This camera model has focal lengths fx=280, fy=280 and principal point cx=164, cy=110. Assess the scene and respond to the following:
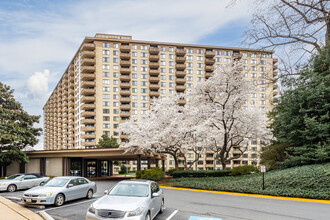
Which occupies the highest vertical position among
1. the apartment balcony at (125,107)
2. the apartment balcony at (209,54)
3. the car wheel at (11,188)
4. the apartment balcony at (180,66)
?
the apartment balcony at (209,54)

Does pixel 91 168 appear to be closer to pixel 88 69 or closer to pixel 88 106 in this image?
pixel 88 106

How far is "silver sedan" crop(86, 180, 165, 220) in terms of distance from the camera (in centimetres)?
832

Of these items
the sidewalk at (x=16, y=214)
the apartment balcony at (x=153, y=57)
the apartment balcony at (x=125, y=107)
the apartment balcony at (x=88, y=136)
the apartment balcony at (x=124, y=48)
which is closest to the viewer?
the sidewalk at (x=16, y=214)

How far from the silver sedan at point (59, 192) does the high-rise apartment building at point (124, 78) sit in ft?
212

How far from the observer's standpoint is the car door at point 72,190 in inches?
550

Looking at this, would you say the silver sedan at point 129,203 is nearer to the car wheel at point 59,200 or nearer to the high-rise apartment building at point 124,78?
the car wheel at point 59,200

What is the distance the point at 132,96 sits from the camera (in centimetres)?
8588

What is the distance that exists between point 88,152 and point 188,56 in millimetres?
59627

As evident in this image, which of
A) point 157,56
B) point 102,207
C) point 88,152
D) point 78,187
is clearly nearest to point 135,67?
point 157,56

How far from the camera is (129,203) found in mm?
8906

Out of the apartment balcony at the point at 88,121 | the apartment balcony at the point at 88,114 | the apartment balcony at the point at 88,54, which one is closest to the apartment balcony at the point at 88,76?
the apartment balcony at the point at 88,54

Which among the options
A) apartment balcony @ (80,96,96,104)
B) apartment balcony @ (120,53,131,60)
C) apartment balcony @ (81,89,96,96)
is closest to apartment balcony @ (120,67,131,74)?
apartment balcony @ (120,53,131,60)

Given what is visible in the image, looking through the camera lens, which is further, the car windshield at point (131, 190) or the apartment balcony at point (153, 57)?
the apartment balcony at point (153, 57)

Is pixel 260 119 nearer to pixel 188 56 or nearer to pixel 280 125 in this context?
pixel 280 125
